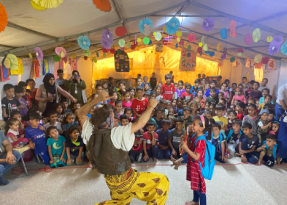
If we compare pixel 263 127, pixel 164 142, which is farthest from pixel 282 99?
pixel 164 142

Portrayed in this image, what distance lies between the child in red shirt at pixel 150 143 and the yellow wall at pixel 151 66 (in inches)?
272

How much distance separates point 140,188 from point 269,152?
259 centimetres

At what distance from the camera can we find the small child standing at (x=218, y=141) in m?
2.96

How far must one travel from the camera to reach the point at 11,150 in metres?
2.39

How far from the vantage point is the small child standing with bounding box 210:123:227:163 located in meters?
2.96

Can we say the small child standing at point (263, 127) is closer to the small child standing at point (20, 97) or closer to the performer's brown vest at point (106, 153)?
the performer's brown vest at point (106, 153)

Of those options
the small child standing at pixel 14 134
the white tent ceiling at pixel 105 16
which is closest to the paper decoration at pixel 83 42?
the white tent ceiling at pixel 105 16

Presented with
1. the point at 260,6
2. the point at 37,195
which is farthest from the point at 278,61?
the point at 37,195

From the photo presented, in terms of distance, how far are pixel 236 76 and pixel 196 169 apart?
762cm

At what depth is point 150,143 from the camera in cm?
310

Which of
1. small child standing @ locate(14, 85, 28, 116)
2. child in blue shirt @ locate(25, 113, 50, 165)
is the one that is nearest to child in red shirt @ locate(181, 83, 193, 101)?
child in blue shirt @ locate(25, 113, 50, 165)

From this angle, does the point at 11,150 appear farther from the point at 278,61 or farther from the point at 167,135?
the point at 278,61

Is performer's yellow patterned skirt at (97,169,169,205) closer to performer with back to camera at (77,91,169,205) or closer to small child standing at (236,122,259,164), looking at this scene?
performer with back to camera at (77,91,169,205)

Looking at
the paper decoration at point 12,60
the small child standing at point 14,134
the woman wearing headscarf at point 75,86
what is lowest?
the small child standing at point 14,134
